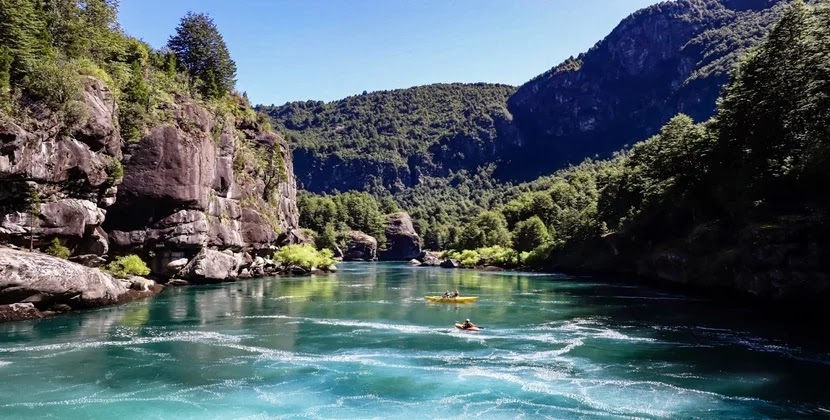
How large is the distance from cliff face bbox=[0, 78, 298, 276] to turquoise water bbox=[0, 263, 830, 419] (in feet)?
27.4

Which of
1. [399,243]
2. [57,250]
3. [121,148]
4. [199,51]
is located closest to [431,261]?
[399,243]

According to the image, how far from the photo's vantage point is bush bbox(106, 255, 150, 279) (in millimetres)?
50469

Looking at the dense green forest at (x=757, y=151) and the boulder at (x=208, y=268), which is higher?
the dense green forest at (x=757, y=151)

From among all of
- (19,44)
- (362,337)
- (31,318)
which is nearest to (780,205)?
(362,337)

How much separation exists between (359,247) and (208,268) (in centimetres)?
10012

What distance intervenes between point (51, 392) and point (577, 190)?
14335 cm

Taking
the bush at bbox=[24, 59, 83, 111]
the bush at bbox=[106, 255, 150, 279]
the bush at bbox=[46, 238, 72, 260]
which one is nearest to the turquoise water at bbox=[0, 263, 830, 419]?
the bush at bbox=[46, 238, 72, 260]

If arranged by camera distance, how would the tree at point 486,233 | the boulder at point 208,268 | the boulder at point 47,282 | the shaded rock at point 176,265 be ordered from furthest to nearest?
the tree at point 486,233 → the boulder at point 208,268 → the shaded rock at point 176,265 → the boulder at point 47,282

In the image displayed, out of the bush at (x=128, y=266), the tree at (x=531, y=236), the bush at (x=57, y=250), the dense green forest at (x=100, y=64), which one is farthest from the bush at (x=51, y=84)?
the tree at (x=531, y=236)

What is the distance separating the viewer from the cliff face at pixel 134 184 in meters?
38.3

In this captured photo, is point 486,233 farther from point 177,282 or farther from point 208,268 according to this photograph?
point 177,282

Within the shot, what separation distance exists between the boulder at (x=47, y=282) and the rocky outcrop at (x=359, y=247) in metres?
121

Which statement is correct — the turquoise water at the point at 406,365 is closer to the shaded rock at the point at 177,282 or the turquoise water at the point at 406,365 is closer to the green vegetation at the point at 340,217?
the shaded rock at the point at 177,282

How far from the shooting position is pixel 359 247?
16425cm
